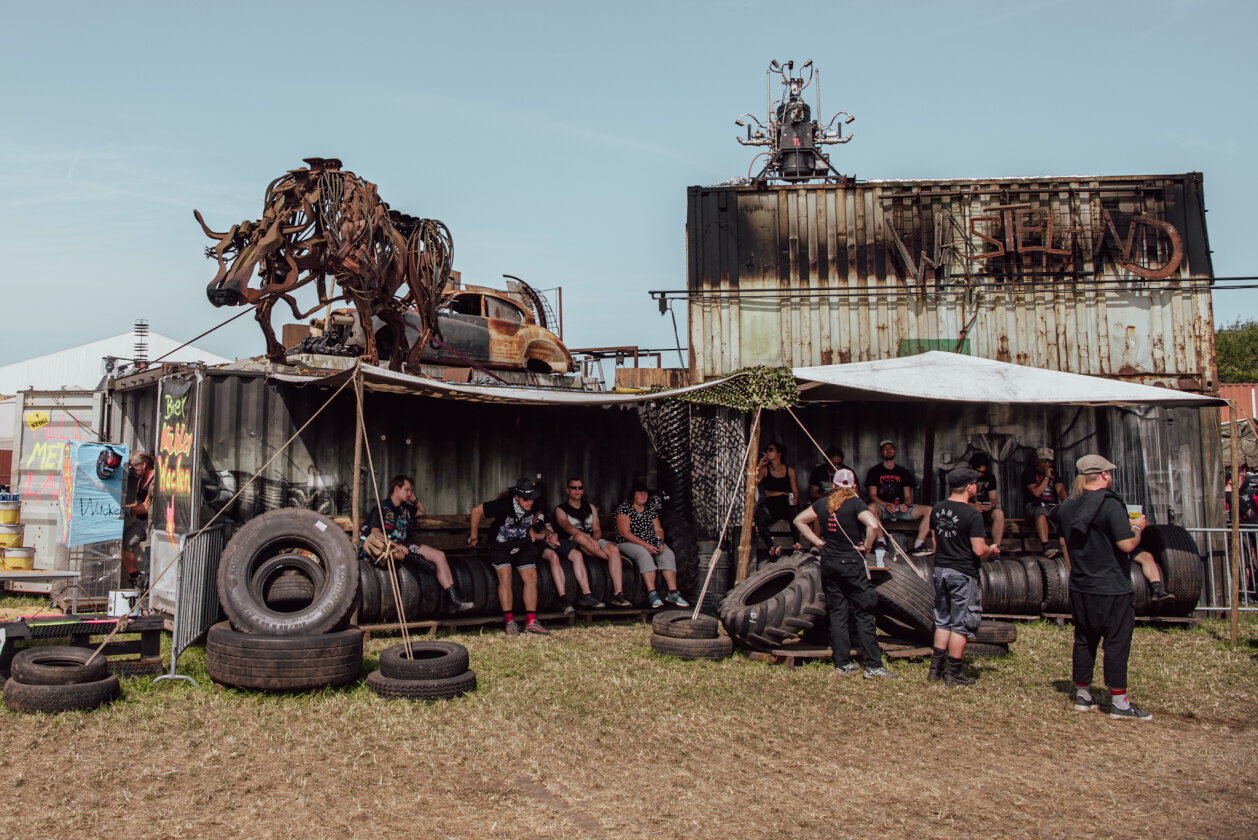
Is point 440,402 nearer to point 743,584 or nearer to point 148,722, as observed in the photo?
point 743,584

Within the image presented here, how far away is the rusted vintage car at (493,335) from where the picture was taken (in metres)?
15.0

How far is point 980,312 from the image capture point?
525 inches

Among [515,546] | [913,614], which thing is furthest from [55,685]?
[913,614]

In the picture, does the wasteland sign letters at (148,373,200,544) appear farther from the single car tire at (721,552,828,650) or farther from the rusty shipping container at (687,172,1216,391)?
the rusty shipping container at (687,172,1216,391)

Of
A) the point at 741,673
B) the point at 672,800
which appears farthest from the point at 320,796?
the point at 741,673

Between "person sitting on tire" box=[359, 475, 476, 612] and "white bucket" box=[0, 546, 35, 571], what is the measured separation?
4577mm

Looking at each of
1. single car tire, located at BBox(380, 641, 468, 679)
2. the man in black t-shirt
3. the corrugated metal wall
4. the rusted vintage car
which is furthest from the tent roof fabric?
the rusted vintage car

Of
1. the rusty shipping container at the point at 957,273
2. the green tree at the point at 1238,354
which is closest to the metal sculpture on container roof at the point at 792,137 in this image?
the rusty shipping container at the point at 957,273

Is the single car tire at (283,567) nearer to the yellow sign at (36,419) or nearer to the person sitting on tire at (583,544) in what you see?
the person sitting on tire at (583,544)

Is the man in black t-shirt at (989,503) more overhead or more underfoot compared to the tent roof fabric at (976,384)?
more underfoot

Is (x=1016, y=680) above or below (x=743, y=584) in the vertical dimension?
below

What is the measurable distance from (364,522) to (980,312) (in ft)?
29.4

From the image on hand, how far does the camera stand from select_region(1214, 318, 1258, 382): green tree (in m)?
37.2

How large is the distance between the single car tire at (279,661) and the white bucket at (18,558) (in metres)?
5.66
